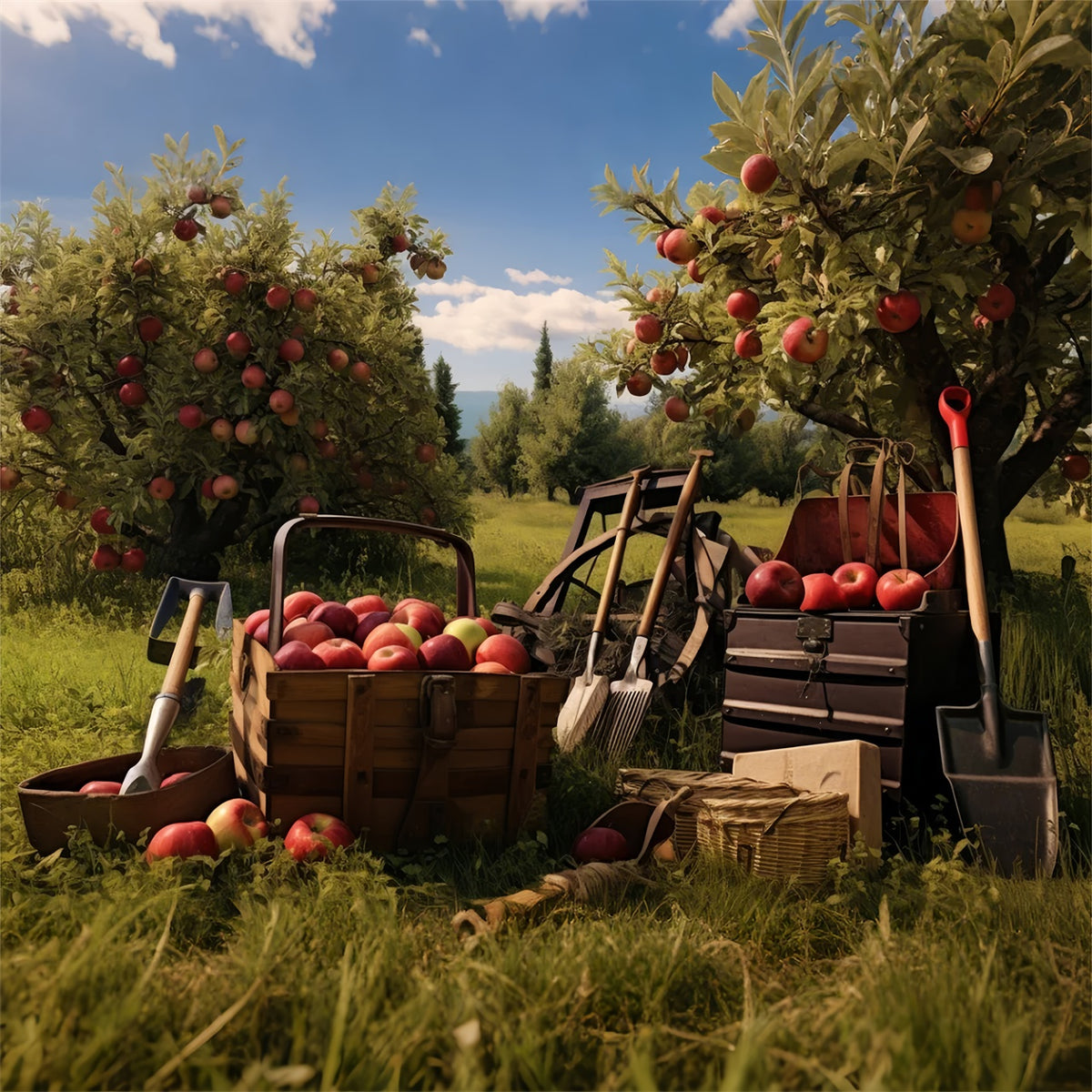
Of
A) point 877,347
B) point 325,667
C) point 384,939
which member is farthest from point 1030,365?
point 384,939

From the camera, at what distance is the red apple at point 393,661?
10.5 feet

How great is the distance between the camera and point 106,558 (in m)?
8.29

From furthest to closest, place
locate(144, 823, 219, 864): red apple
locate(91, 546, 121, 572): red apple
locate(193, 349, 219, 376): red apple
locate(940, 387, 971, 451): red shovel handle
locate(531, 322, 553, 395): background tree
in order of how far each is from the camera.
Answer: locate(531, 322, 553, 395): background tree, locate(91, 546, 121, 572): red apple, locate(193, 349, 219, 376): red apple, locate(940, 387, 971, 451): red shovel handle, locate(144, 823, 219, 864): red apple

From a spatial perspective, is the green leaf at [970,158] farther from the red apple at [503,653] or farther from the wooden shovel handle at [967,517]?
the red apple at [503,653]

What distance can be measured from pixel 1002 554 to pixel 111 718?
5.51 metres

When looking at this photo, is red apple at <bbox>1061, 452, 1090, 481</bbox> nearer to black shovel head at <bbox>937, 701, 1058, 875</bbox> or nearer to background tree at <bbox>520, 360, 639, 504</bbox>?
black shovel head at <bbox>937, 701, 1058, 875</bbox>

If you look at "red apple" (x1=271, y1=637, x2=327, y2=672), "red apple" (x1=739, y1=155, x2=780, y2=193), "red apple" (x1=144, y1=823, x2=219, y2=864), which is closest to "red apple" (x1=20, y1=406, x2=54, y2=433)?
"red apple" (x1=271, y1=637, x2=327, y2=672)

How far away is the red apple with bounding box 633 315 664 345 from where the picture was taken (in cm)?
554

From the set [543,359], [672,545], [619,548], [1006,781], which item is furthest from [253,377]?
[543,359]

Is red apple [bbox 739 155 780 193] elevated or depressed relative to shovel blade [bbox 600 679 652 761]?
elevated

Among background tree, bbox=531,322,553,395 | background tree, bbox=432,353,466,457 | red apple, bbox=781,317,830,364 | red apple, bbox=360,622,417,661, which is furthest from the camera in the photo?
background tree, bbox=531,322,553,395

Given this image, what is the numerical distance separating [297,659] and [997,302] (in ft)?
13.2

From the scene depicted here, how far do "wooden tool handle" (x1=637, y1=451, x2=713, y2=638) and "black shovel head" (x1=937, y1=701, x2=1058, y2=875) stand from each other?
164cm

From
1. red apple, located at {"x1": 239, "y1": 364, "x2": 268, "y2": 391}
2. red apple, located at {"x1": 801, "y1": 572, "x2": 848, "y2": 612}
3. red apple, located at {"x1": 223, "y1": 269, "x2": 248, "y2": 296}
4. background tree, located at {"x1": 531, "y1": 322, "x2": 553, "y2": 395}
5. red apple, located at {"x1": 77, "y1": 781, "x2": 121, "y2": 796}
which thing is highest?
background tree, located at {"x1": 531, "y1": 322, "x2": 553, "y2": 395}
